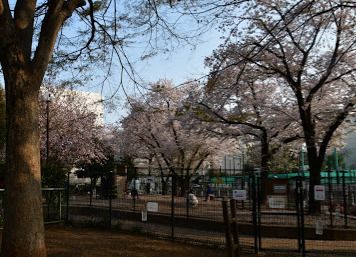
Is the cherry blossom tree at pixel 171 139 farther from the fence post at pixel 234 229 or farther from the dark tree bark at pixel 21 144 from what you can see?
the fence post at pixel 234 229

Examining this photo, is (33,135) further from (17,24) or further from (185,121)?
(185,121)

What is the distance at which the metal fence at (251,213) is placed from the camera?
1230cm

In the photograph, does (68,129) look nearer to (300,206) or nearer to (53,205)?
(53,205)

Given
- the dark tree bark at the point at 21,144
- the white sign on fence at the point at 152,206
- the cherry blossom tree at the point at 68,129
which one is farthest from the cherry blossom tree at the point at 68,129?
the dark tree bark at the point at 21,144

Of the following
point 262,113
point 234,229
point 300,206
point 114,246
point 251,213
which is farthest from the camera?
point 262,113

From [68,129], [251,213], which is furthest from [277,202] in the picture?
[68,129]

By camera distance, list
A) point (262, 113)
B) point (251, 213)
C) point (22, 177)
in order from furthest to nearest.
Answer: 1. point (262, 113)
2. point (251, 213)
3. point (22, 177)

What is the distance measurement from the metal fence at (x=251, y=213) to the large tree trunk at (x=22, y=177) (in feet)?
18.3

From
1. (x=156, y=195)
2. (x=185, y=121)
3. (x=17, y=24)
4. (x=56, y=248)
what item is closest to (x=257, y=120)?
(x=185, y=121)

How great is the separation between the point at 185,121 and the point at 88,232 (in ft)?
55.2

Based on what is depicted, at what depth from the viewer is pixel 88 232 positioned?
49.2ft

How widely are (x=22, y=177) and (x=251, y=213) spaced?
942 cm

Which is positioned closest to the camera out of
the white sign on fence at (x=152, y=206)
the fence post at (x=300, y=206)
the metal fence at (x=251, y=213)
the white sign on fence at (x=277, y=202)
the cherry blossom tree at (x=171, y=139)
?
the fence post at (x=300, y=206)

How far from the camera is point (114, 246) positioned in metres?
11.8
